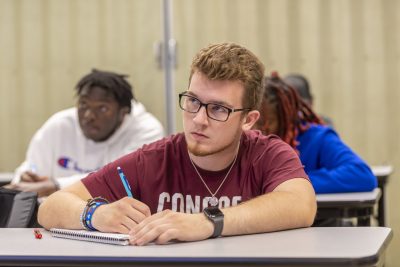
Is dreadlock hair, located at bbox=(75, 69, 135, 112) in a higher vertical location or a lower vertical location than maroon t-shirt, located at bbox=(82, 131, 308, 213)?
higher

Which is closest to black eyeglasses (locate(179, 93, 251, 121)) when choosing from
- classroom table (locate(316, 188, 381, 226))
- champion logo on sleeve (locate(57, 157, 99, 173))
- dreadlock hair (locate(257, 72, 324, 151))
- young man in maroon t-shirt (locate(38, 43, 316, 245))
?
young man in maroon t-shirt (locate(38, 43, 316, 245))

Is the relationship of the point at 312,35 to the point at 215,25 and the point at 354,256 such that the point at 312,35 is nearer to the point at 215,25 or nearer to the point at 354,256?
the point at 215,25

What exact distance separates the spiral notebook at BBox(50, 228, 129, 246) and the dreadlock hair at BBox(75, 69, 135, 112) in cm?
250

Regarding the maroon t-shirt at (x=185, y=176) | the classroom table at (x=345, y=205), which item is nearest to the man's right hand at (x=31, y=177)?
the classroom table at (x=345, y=205)

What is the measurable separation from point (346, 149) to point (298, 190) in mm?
1529

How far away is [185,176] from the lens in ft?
7.90

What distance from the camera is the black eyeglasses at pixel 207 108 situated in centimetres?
227

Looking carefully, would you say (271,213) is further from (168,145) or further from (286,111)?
(286,111)

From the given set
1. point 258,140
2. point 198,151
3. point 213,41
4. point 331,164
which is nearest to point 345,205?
point 331,164

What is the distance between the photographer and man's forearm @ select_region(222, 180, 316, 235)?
202cm

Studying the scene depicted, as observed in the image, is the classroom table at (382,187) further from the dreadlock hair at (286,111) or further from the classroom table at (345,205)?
the classroom table at (345,205)

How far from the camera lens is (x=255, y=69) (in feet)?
7.80

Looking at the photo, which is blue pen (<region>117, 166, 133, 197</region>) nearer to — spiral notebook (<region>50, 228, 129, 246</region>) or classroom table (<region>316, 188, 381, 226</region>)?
spiral notebook (<region>50, 228, 129, 246</region>)

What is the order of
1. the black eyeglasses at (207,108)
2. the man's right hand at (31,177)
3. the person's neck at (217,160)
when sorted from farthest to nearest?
the man's right hand at (31,177) < the person's neck at (217,160) < the black eyeglasses at (207,108)
